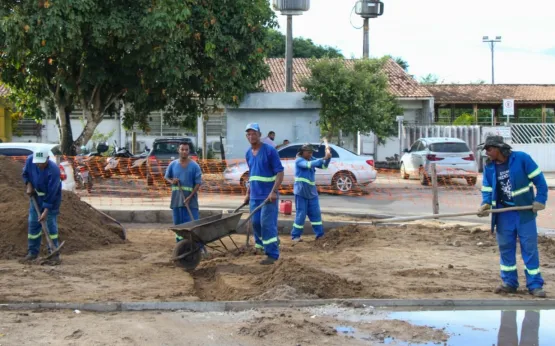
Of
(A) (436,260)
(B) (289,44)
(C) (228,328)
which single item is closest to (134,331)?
(C) (228,328)

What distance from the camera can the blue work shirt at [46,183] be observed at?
989cm

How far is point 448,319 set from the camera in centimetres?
715

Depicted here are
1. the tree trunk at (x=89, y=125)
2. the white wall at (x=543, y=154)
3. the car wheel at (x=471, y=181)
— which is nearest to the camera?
the tree trunk at (x=89, y=125)

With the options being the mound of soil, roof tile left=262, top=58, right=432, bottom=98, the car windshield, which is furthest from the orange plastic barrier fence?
roof tile left=262, top=58, right=432, bottom=98

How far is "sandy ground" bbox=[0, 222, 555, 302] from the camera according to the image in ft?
26.1

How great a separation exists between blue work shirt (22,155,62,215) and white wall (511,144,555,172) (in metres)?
25.2

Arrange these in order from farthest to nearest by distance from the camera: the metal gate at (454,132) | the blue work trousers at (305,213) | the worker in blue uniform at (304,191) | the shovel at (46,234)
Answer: the metal gate at (454,132) < the blue work trousers at (305,213) < the worker in blue uniform at (304,191) < the shovel at (46,234)

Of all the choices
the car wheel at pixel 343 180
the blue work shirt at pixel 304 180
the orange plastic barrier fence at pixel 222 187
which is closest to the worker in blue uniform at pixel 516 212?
the blue work shirt at pixel 304 180

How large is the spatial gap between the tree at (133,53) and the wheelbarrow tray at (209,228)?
9.48 meters

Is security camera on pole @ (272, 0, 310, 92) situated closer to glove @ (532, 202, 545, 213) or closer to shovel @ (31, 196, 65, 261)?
shovel @ (31, 196, 65, 261)

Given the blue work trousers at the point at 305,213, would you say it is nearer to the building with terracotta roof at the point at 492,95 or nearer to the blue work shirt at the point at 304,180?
the blue work shirt at the point at 304,180

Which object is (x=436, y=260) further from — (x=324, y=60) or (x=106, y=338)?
(x=324, y=60)

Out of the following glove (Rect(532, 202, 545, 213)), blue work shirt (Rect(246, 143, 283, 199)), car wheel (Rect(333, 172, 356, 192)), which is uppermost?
blue work shirt (Rect(246, 143, 283, 199))

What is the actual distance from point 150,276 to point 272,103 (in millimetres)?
17585
